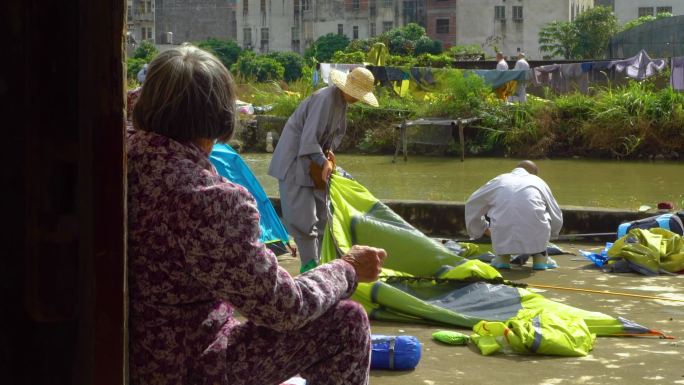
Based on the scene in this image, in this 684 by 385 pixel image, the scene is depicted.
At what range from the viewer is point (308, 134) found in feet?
21.5

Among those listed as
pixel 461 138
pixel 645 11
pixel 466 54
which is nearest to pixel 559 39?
pixel 645 11

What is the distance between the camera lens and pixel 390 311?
223 inches

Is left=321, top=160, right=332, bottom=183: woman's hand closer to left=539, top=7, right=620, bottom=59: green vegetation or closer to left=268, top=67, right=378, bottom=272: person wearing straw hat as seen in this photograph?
left=268, top=67, right=378, bottom=272: person wearing straw hat

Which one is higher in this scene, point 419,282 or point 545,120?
point 545,120

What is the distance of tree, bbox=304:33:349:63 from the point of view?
62281mm

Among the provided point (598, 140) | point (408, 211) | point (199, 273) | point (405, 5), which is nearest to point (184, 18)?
point (405, 5)

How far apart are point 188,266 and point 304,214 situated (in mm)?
3982

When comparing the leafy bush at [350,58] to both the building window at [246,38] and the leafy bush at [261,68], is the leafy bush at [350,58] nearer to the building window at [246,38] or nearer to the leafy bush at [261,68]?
the leafy bush at [261,68]

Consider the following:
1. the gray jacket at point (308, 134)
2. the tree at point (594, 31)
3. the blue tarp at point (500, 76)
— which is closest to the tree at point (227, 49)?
the tree at point (594, 31)

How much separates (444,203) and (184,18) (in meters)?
68.5

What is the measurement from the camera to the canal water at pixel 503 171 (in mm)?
14234

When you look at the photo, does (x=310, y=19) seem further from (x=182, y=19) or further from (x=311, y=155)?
(x=311, y=155)

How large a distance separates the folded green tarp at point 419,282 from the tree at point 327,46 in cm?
5563
